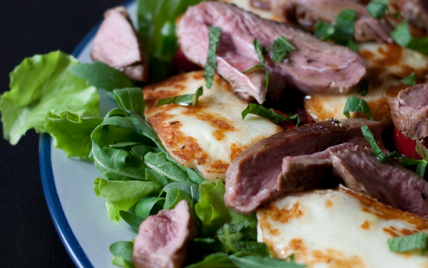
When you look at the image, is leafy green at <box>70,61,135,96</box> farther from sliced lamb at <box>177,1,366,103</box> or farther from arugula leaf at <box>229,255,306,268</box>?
arugula leaf at <box>229,255,306,268</box>

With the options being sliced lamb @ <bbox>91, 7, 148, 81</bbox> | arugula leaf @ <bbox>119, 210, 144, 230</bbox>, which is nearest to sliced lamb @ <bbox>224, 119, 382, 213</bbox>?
arugula leaf @ <bbox>119, 210, 144, 230</bbox>

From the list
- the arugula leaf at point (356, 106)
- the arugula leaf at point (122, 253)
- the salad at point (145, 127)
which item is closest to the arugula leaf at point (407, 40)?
the salad at point (145, 127)

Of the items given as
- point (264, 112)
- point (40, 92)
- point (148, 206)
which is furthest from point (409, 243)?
point (40, 92)

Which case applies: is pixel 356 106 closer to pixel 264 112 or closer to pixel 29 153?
pixel 264 112

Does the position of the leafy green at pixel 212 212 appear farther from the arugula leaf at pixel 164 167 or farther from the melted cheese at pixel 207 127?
the arugula leaf at pixel 164 167

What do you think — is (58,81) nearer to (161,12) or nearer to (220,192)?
(161,12)

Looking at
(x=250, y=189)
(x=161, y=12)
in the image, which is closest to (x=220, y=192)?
(x=250, y=189)

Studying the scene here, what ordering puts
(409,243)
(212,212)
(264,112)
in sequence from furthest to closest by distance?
(264,112) → (212,212) → (409,243)
